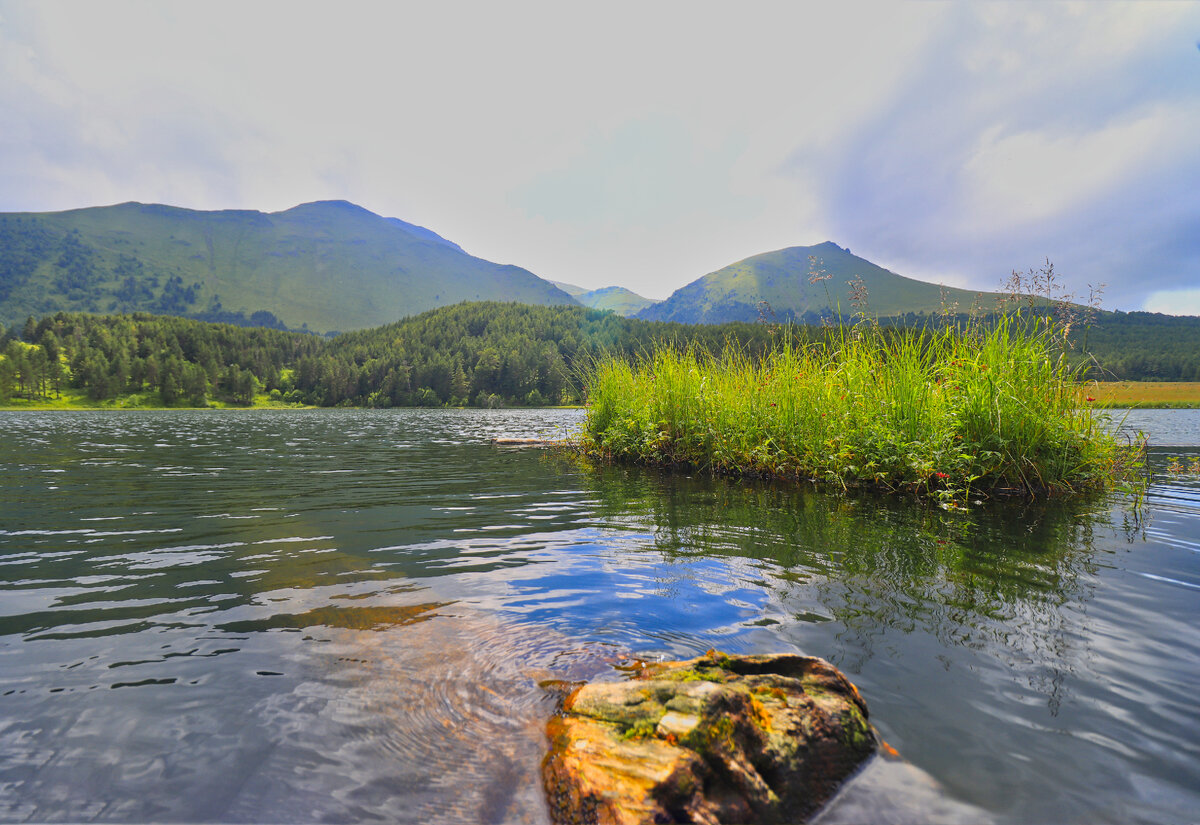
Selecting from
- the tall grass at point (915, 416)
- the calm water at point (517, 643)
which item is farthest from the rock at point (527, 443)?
the calm water at point (517, 643)

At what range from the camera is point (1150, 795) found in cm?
262

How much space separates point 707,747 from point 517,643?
2.34 metres

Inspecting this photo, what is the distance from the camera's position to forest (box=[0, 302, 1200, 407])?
118 m

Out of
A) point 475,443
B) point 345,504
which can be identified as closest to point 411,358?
point 475,443

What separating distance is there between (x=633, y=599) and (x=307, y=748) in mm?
3216

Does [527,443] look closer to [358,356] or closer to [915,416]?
[915,416]

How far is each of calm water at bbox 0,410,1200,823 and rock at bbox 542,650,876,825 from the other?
0.21 metres

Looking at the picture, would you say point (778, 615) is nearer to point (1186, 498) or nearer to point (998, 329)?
point (998, 329)

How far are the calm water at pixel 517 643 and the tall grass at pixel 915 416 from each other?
3.47 ft

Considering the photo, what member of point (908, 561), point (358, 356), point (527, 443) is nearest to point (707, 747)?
→ point (908, 561)

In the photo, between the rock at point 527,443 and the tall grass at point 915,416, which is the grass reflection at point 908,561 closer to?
the tall grass at point 915,416

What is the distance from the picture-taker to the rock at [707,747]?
237 cm

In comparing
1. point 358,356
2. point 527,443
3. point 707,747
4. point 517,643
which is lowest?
point 527,443

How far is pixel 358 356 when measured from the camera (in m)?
162
